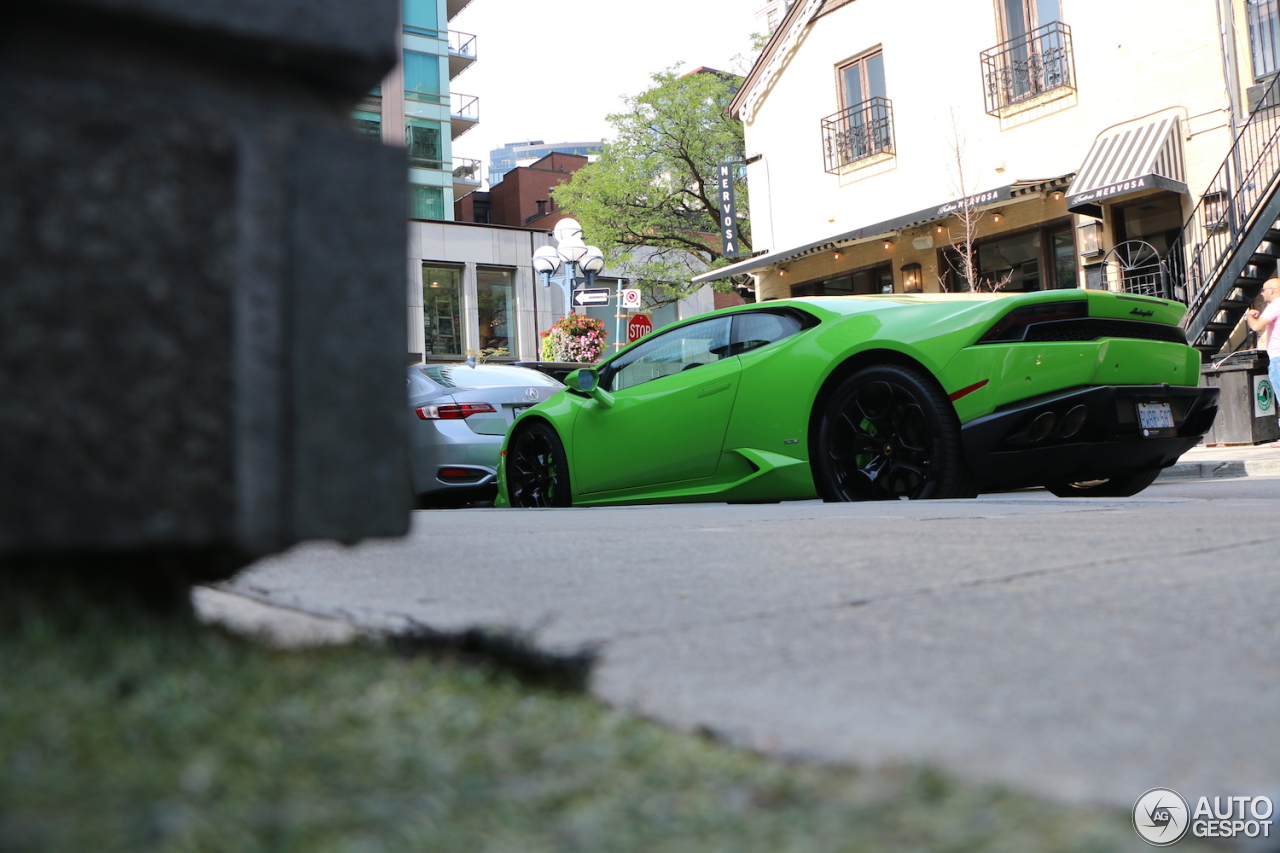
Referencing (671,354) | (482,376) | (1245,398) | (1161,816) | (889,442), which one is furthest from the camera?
(1245,398)

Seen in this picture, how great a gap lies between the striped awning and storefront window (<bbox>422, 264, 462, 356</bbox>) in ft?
73.3

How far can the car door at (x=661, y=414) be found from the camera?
627 cm

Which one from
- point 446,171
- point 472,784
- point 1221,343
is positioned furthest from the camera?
point 446,171

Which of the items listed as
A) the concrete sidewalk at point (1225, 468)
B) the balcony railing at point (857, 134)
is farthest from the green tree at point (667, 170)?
the concrete sidewalk at point (1225, 468)

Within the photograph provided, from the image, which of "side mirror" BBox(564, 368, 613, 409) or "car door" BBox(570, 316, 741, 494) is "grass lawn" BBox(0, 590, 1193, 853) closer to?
Result: "car door" BBox(570, 316, 741, 494)

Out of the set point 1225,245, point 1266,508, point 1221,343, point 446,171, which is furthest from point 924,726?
point 446,171

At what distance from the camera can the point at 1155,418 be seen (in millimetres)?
5445

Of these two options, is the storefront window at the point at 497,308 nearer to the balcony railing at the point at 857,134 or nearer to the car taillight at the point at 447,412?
the balcony railing at the point at 857,134

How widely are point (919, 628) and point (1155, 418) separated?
4281 mm

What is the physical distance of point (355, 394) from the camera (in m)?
1.33

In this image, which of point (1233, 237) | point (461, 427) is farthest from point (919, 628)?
point (1233, 237)

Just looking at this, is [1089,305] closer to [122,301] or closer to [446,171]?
[122,301]

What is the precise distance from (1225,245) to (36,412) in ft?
51.6

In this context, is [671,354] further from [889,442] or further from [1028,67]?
[1028,67]
